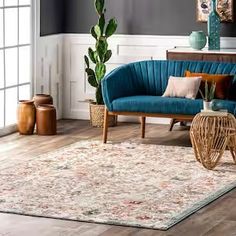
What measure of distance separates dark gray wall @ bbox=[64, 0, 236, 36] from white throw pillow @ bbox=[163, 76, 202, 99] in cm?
118

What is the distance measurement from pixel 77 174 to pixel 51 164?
0.46m

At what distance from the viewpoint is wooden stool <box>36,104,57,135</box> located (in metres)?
8.55

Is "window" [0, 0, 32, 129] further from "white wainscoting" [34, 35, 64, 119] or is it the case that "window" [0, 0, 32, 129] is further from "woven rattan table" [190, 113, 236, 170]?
"woven rattan table" [190, 113, 236, 170]

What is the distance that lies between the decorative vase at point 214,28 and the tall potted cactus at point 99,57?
1.04 m

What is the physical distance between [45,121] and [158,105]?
4.48 ft

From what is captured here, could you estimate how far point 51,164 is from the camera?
7.07m

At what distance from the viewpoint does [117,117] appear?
9.44 metres

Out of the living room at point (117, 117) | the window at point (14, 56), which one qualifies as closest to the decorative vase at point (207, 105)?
the living room at point (117, 117)

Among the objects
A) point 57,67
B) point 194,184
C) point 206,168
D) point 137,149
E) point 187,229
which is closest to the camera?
point 187,229

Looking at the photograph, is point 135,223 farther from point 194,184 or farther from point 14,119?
point 14,119

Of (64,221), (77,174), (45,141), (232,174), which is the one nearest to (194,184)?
(232,174)

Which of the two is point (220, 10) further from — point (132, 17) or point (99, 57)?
point (99, 57)

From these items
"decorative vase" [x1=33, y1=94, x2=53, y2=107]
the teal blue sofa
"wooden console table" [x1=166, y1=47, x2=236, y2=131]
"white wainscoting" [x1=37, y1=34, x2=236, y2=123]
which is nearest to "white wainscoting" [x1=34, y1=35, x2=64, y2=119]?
"white wainscoting" [x1=37, y1=34, x2=236, y2=123]

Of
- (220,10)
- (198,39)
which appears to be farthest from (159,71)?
(220,10)
